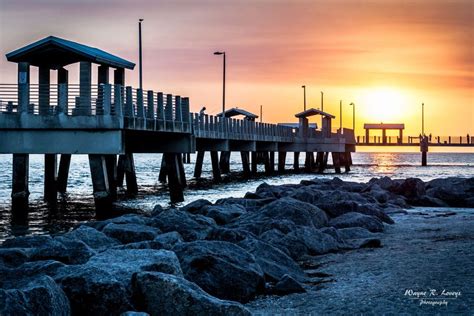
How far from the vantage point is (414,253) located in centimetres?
1387

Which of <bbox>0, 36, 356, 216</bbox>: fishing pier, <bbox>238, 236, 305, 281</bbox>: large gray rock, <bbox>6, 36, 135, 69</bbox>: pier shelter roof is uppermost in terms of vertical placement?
<bbox>6, 36, 135, 69</bbox>: pier shelter roof

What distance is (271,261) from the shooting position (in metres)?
12.1

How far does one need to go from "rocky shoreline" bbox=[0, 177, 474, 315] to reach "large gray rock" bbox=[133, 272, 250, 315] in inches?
0.4

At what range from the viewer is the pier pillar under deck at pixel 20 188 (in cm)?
2634

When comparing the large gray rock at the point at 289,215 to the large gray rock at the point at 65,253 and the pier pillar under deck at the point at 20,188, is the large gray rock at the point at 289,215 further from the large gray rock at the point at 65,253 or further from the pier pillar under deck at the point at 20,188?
the pier pillar under deck at the point at 20,188

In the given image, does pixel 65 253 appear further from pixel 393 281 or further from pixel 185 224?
pixel 185 224

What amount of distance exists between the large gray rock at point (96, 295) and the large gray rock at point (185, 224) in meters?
5.81

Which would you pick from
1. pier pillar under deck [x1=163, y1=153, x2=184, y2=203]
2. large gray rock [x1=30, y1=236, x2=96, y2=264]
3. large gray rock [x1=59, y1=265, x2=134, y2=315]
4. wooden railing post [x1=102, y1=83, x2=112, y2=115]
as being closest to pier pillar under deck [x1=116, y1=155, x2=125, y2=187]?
pier pillar under deck [x1=163, y1=153, x2=184, y2=203]

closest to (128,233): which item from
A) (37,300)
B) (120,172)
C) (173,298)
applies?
(173,298)

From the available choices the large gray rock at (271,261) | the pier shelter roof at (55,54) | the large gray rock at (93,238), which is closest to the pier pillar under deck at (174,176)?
the pier shelter roof at (55,54)

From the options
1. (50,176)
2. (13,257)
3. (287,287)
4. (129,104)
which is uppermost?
(129,104)

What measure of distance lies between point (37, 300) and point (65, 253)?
320cm

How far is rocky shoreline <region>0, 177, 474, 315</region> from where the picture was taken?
28.3 ft

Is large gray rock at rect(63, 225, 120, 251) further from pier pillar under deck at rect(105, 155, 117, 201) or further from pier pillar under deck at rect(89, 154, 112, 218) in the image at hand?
pier pillar under deck at rect(105, 155, 117, 201)
